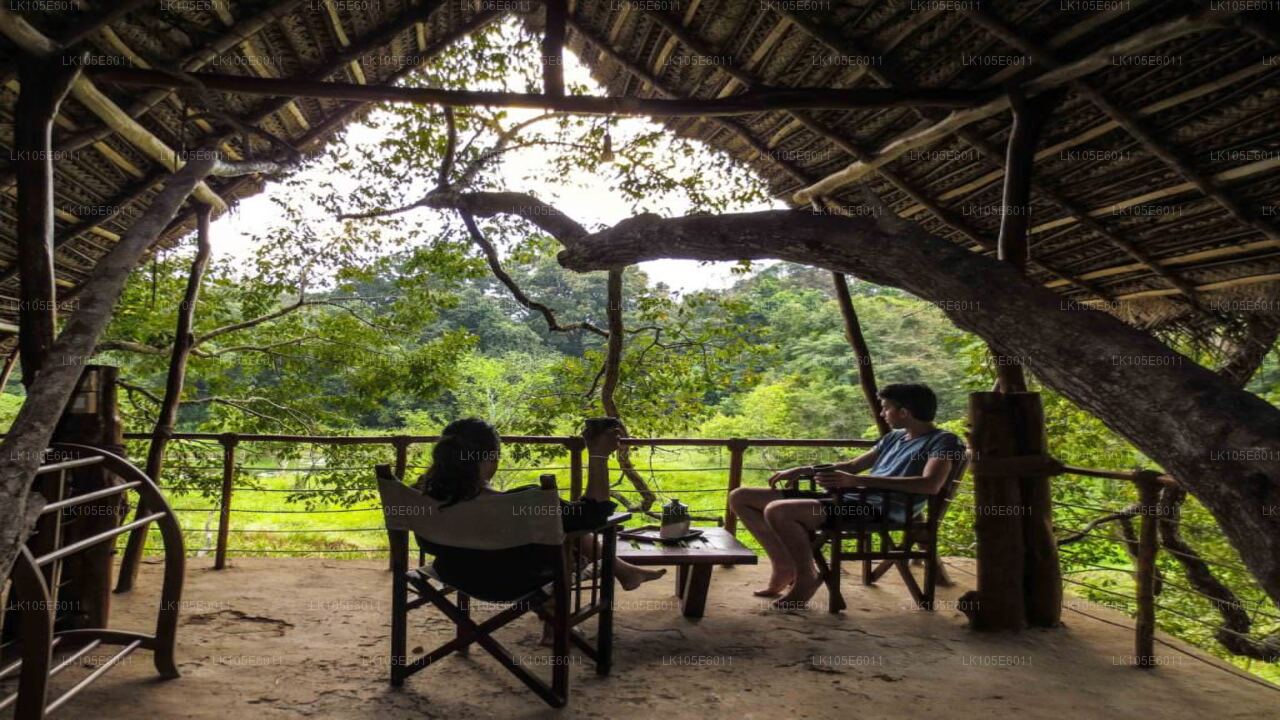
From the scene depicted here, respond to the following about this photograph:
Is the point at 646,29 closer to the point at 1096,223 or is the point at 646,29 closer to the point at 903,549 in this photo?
the point at 1096,223

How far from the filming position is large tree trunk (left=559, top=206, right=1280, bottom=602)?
192cm

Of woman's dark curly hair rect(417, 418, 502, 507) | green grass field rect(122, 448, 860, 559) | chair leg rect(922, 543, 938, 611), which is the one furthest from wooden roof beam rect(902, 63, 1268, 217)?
green grass field rect(122, 448, 860, 559)

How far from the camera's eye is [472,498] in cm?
224

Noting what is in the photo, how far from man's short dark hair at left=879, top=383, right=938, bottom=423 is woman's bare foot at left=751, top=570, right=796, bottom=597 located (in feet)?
3.39

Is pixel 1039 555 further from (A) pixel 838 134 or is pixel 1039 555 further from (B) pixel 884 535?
(A) pixel 838 134

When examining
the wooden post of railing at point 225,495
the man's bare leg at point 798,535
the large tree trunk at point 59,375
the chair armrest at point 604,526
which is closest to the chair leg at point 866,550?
the man's bare leg at point 798,535

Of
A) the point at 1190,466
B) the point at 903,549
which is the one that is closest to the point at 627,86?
the point at 903,549

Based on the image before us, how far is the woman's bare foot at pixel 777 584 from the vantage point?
3586 mm

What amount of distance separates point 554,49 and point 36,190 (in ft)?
8.15

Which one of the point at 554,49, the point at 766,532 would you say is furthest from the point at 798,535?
the point at 554,49

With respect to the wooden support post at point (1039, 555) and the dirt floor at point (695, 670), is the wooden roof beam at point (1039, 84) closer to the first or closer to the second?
the wooden support post at point (1039, 555)

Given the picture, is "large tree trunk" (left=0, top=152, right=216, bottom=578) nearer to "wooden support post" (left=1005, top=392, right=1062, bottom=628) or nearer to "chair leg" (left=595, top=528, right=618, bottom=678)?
"chair leg" (left=595, top=528, right=618, bottom=678)

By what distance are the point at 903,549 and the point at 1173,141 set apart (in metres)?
2.36

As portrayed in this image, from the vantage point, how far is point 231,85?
345 cm
